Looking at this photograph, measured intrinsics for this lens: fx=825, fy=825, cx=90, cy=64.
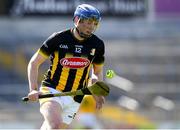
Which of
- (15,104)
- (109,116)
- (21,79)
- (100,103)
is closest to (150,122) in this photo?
(109,116)

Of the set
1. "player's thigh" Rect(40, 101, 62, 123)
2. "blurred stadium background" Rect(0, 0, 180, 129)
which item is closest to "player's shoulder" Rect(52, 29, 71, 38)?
"player's thigh" Rect(40, 101, 62, 123)

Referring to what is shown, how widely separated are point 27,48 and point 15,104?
2.58 metres

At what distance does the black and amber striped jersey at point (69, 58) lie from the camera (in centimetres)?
857

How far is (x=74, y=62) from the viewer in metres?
8.64

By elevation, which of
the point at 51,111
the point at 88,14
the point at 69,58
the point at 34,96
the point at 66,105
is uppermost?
the point at 88,14

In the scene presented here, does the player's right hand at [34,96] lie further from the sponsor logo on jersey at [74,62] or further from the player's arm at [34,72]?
the sponsor logo on jersey at [74,62]

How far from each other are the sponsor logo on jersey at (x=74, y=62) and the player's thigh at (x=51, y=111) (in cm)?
44

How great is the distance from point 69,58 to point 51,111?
2.20ft

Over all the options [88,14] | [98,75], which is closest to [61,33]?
[88,14]

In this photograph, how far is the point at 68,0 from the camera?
18125 millimetres

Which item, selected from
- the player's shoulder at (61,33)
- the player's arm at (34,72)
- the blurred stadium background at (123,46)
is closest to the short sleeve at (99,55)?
the player's shoulder at (61,33)

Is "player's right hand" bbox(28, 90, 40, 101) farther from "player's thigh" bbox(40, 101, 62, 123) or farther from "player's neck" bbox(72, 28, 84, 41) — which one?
"player's neck" bbox(72, 28, 84, 41)

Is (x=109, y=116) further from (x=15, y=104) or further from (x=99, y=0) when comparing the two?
(x=99, y=0)

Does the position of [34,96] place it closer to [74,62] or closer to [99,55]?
[74,62]
